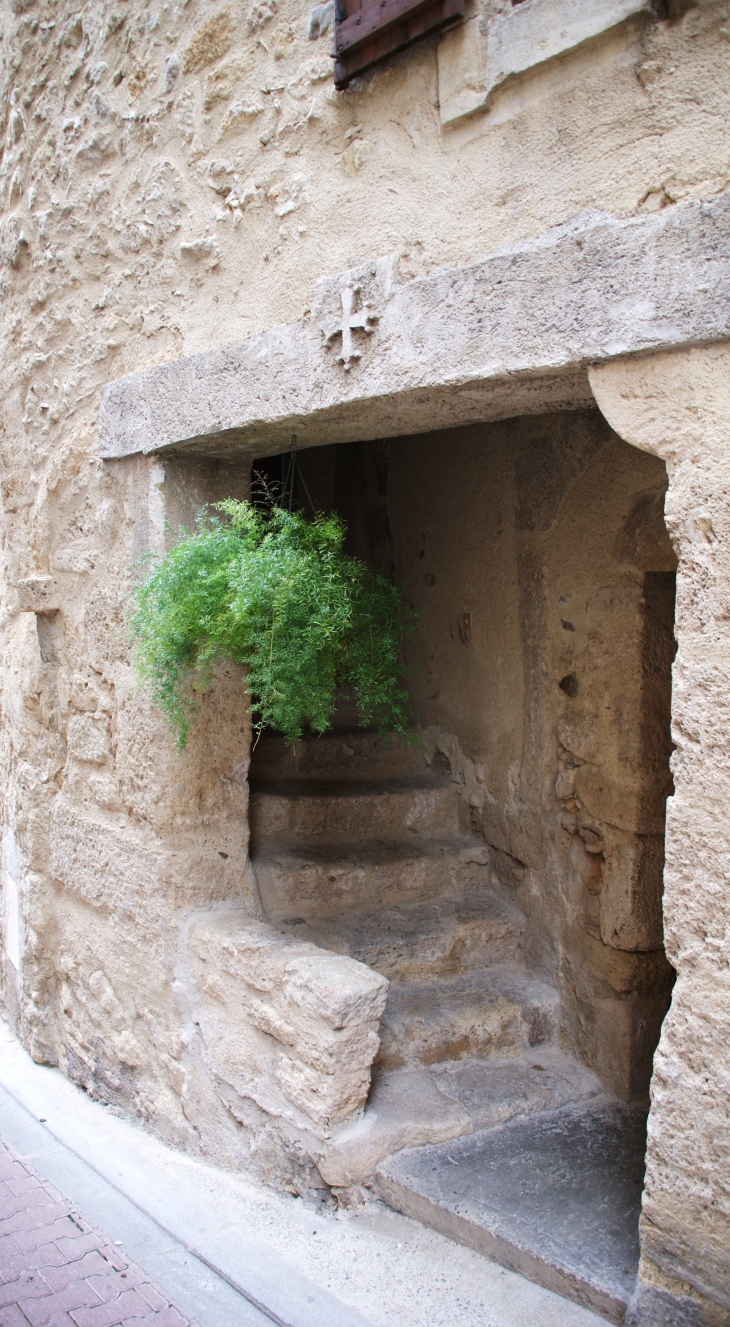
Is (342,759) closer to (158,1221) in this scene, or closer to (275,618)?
(275,618)

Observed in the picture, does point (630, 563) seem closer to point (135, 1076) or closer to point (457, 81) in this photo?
point (457, 81)

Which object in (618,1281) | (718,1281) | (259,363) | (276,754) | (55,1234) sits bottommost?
(55,1234)

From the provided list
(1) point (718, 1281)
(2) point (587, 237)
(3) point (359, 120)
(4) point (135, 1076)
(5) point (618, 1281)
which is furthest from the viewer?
(4) point (135, 1076)

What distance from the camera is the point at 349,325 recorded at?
2.34m

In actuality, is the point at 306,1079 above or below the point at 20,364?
below

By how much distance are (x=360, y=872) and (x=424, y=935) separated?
12.9 inches

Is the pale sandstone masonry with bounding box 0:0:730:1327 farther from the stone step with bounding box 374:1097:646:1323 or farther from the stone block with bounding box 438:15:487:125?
the stone step with bounding box 374:1097:646:1323

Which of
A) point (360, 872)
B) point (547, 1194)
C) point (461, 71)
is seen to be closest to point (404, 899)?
point (360, 872)

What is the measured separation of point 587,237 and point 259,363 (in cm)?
102

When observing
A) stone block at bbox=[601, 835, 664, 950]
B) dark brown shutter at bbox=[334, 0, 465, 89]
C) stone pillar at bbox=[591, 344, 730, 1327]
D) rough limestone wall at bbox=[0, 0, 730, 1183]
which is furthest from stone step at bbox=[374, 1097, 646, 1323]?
dark brown shutter at bbox=[334, 0, 465, 89]

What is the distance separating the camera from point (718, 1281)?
5.78ft

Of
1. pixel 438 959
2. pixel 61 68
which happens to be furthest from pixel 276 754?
pixel 61 68

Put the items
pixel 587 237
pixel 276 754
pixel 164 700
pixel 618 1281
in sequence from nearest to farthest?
pixel 587 237, pixel 618 1281, pixel 164 700, pixel 276 754

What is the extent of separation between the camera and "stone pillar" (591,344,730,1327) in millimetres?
1745
